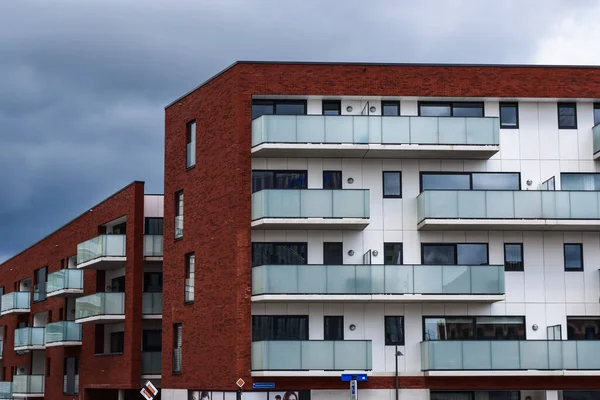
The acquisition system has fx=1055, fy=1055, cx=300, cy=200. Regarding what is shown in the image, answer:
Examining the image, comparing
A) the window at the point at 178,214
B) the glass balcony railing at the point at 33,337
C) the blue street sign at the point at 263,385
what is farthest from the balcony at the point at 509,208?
the glass balcony railing at the point at 33,337

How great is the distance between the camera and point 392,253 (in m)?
36.7

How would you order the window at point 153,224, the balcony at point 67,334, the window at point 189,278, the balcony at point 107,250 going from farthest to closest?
the balcony at point 67,334 < the window at point 153,224 < the balcony at point 107,250 < the window at point 189,278

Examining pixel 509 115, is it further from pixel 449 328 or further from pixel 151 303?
pixel 151 303

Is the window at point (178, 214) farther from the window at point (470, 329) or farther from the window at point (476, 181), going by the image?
→ the window at point (470, 329)

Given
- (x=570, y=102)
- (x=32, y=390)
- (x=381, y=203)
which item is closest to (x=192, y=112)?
(x=381, y=203)

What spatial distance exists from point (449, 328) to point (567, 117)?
28.5 feet

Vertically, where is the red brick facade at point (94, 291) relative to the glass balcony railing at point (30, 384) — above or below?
above

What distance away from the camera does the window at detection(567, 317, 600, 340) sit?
36.4m

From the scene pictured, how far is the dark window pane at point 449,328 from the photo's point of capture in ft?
119

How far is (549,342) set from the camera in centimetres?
3509

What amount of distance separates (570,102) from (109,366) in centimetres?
2315

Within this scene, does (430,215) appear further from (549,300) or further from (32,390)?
(32,390)

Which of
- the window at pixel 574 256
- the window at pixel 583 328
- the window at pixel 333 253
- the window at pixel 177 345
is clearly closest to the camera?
the window at pixel 583 328

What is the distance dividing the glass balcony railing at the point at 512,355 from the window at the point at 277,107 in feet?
30.8
